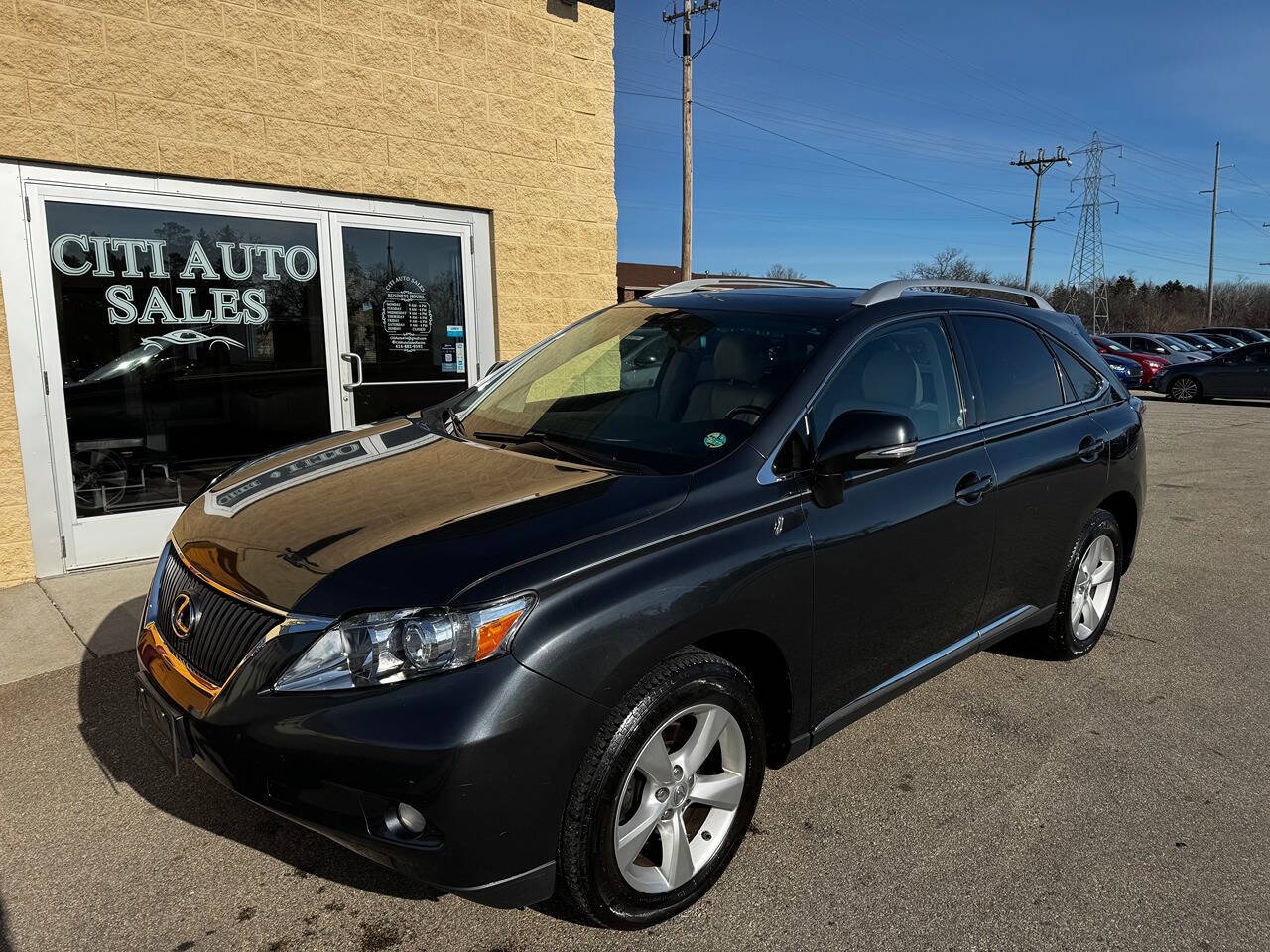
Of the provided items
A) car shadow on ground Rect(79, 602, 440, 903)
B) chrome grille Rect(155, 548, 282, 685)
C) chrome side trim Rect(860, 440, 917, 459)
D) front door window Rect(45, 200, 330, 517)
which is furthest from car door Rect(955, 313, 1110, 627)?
front door window Rect(45, 200, 330, 517)

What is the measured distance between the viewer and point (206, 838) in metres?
2.99

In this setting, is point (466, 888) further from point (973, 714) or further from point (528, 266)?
point (528, 266)

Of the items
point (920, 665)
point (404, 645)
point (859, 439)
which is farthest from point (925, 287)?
point (404, 645)

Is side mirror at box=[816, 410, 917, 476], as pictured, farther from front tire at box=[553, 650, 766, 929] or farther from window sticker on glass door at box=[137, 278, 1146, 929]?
front tire at box=[553, 650, 766, 929]

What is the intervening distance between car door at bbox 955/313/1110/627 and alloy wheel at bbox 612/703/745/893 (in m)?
1.58

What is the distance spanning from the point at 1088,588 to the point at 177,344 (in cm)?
582

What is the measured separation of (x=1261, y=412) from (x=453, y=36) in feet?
65.7

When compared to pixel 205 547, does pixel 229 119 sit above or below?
above

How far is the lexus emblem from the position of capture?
8.65 ft

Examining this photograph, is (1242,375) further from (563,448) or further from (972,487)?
(563,448)

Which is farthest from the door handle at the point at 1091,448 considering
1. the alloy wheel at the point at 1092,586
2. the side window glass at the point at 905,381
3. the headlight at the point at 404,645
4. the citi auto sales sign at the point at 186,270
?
the citi auto sales sign at the point at 186,270

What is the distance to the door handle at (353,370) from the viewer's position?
6970 mm

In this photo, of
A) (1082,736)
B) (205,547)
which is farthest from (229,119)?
(1082,736)

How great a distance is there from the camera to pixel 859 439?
2.87m
